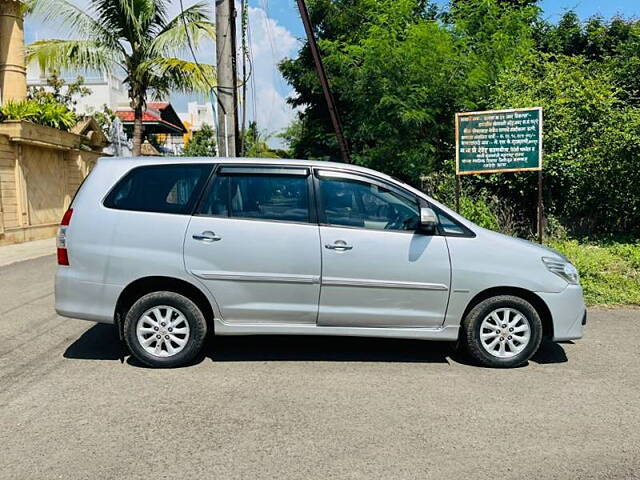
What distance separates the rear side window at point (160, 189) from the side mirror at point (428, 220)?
1960mm

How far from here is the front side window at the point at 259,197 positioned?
5051 mm

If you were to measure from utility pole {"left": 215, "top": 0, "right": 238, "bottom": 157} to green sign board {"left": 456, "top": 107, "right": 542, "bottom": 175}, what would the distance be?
4.28 meters

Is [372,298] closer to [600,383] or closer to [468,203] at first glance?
[600,383]

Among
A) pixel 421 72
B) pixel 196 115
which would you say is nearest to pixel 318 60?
pixel 421 72

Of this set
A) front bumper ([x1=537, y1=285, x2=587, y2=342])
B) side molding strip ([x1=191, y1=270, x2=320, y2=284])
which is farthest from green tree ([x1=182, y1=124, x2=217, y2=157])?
front bumper ([x1=537, y1=285, x2=587, y2=342])

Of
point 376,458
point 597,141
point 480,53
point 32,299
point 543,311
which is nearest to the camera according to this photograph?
point 376,458

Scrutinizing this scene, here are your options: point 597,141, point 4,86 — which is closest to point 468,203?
point 597,141

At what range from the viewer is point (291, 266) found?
4953mm

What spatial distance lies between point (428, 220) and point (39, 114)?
15392 millimetres

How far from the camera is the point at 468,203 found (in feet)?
38.6

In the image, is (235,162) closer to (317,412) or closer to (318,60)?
(317,412)

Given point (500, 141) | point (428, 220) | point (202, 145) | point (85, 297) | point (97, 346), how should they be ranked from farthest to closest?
point (202, 145) → point (500, 141) → point (97, 346) → point (85, 297) → point (428, 220)

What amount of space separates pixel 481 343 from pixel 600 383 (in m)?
1.01

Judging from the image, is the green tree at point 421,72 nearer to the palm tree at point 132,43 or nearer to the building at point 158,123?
the palm tree at point 132,43
